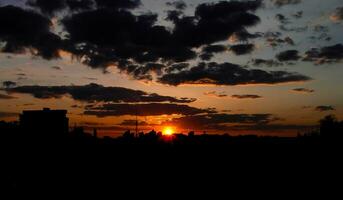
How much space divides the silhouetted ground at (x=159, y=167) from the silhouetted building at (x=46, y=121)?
7968mm

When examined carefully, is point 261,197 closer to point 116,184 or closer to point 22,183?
point 116,184

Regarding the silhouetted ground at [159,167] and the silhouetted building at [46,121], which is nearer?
the silhouetted ground at [159,167]

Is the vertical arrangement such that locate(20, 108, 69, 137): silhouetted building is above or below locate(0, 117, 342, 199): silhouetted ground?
above

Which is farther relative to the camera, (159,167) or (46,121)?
(46,121)

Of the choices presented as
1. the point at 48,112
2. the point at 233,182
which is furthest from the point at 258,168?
the point at 48,112

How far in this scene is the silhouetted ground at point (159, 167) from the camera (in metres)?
50.4

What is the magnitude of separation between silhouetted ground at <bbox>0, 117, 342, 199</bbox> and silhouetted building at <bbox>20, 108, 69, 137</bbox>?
7.97 metres

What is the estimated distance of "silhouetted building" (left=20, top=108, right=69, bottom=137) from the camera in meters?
80.2

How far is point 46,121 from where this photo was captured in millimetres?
81750

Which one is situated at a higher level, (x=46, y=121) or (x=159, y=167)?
(x=46, y=121)

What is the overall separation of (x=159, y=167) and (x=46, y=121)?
31404 millimetres

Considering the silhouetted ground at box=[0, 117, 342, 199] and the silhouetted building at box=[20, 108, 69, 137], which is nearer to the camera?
the silhouetted ground at box=[0, 117, 342, 199]

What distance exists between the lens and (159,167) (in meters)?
57.9

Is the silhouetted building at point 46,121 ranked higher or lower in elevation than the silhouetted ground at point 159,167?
higher
